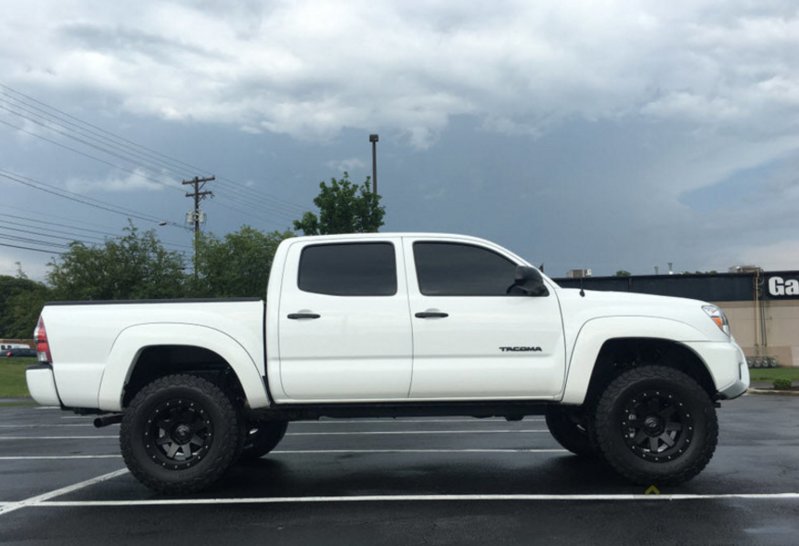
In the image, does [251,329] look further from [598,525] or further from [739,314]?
[739,314]

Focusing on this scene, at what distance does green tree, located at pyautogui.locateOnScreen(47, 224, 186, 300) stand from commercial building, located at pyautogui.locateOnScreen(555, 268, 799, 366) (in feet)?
64.6

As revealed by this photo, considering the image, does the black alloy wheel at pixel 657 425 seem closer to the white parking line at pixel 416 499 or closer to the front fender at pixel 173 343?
the white parking line at pixel 416 499

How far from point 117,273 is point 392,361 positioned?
33.2 m

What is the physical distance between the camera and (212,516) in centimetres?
528

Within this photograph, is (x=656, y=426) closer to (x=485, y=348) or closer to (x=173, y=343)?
(x=485, y=348)

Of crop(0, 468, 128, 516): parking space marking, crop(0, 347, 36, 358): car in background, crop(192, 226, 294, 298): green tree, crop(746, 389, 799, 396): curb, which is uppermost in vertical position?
crop(192, 226, 294, 298): green tree

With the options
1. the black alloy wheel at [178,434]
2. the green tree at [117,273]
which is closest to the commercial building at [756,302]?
the green tree at [117,273]

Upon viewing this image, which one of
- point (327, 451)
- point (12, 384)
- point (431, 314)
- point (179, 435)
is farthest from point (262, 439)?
point (12, 384)

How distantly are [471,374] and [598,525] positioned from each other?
1.56m

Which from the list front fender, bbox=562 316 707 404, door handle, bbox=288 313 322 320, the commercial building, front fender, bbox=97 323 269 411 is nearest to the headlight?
Result: front fender, bbox=562 316 707 404

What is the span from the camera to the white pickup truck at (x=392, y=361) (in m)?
5.86

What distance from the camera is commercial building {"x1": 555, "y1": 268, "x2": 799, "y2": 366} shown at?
32.0 metres

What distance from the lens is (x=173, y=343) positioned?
19.6 ft

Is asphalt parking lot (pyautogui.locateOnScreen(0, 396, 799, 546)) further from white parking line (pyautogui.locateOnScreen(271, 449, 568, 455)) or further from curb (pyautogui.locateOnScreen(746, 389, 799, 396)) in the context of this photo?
curb (pyautogui.locateOnScreen(746, 389, 799, 396))
